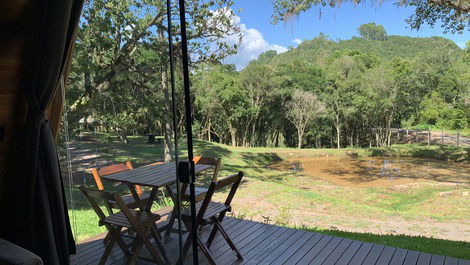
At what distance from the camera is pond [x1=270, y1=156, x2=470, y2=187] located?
929 centimetres

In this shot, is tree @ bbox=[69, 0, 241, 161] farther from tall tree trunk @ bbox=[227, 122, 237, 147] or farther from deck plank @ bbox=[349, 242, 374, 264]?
tall tree trunk @ bbox=[227, 122, 237, 147]

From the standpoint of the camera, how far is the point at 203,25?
468 centimetres

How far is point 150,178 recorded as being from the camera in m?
2.28

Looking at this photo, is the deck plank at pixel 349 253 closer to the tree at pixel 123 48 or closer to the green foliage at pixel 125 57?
the green foliage at pixel 125 57

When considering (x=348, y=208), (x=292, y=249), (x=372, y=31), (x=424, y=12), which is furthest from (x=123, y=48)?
(x=372, y=31)

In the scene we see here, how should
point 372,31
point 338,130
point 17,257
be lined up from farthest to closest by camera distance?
point 338,130
point 372,31
point 17,257

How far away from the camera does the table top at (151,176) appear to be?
6.99 ft

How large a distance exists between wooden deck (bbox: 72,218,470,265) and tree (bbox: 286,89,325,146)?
12780mm

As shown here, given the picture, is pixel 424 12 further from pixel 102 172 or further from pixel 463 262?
pixel 102 172

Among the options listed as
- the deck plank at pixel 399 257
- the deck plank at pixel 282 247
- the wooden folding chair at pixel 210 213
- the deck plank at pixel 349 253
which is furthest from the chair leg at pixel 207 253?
the deck plank at pixel 399 257

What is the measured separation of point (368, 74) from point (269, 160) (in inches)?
248

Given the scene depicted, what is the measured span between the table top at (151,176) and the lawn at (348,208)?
125 mm

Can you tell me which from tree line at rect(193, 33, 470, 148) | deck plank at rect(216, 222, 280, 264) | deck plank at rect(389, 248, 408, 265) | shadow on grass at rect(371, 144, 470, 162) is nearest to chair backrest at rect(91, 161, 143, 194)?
deck plank at rect(216, 222, 280, 264)

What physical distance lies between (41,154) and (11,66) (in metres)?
0.51
